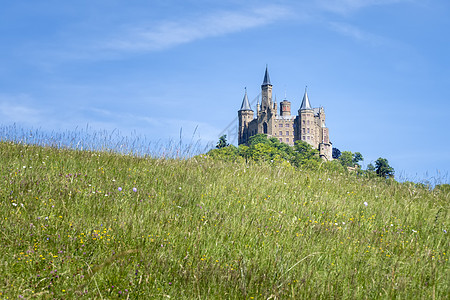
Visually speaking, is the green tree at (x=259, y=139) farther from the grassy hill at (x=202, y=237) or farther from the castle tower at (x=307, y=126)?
the grassy hill at (x=202, y=237)

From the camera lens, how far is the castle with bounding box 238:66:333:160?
132250 mm

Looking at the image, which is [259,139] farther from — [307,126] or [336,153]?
[336,153]

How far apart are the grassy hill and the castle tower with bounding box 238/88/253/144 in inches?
5290

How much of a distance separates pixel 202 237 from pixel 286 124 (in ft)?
441

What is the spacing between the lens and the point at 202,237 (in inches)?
174

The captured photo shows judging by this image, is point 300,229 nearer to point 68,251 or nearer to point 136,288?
point 136,288

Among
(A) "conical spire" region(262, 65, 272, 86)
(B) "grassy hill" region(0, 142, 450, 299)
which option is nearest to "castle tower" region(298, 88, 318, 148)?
(A) "conical spire" region(262, 65, 272, 86)

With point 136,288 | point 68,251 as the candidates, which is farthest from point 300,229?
point 68,251

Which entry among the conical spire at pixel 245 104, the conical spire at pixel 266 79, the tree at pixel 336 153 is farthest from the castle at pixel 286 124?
the tree at pixel 336 153

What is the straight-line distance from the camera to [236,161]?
9.70m

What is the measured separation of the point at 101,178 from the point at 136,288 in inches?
132

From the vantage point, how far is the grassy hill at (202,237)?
351 centimetres

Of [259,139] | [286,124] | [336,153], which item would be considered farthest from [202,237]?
[336,153]

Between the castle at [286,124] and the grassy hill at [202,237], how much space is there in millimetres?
125070
